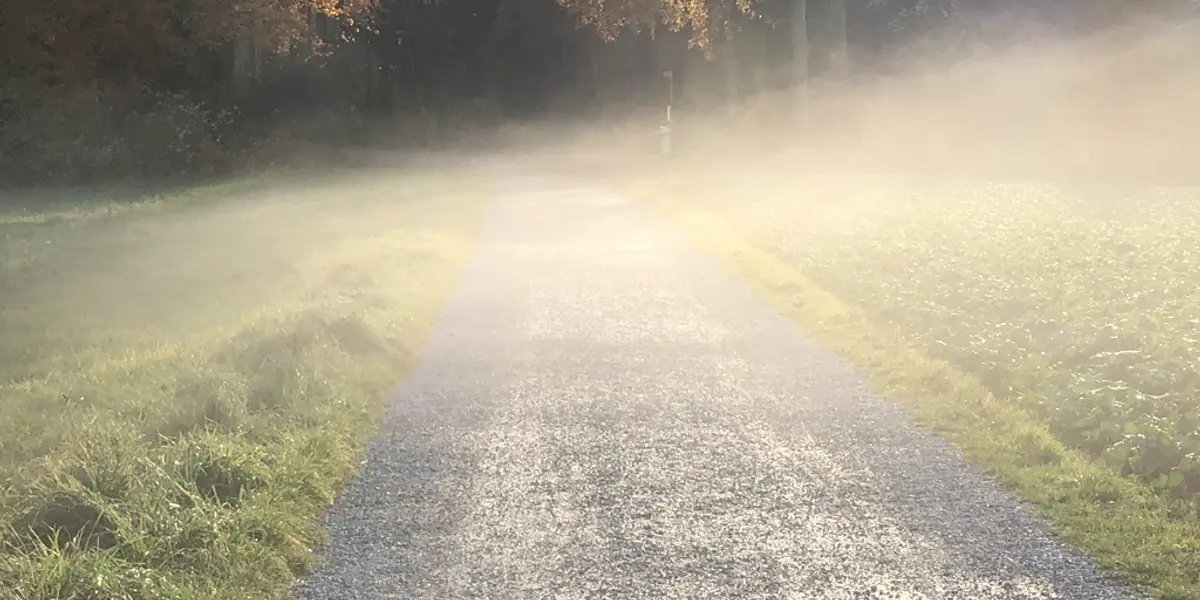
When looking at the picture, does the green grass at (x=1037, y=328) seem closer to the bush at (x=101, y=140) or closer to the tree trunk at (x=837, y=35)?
the tree trunk at (x=837, y=35)

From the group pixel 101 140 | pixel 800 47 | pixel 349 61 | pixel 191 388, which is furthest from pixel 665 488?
pixel 349 61

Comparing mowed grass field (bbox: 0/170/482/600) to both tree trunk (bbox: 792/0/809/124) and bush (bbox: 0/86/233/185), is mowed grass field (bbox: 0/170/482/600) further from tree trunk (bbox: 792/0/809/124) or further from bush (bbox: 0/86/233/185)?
bush (bbox: 0/86/233/185)

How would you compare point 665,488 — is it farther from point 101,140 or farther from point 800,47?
point 101,140

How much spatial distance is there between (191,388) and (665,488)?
324 cm

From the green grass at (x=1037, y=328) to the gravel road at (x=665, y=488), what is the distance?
0.30 meters

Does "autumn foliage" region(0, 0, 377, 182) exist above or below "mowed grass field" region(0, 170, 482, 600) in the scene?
above

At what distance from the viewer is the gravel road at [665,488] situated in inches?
177

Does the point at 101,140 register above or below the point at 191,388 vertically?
above

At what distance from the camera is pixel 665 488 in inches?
219

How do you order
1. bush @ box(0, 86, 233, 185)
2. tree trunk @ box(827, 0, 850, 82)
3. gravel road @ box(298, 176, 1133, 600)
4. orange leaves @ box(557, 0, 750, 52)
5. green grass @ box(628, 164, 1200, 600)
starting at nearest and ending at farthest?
gravel road @ box(298, 176, 1133, 600), green grass @ box(628, 164, 1200, 600), orange leaves @ box(557, 0, 750, 52), tree trunk @ box(827, 0, 850, 82), bush @ box(0, 86, 233, 185)

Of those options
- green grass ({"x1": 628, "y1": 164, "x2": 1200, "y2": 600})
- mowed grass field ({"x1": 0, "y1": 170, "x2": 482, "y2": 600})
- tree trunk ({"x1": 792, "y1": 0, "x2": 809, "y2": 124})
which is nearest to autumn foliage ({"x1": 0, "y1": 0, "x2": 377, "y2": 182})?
tree trunk ({"x1": 792, "y1": 0, "x2": 809, "y2": 124})

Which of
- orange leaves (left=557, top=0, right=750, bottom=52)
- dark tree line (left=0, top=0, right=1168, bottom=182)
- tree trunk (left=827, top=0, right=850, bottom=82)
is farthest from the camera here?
dark tree line (left=0, top=0, right=1168, bottom=182)

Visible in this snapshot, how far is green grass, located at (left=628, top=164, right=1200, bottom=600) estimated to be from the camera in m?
5.35

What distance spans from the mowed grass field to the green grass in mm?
3478
